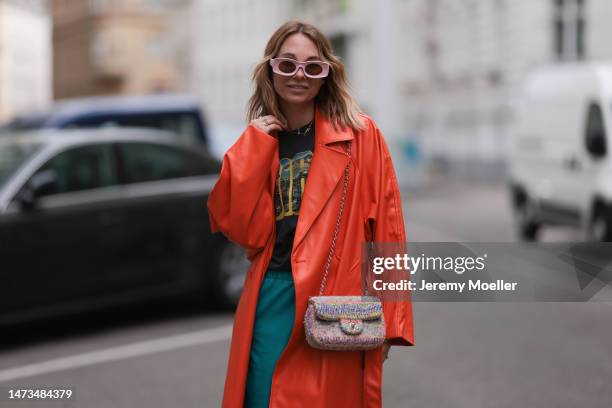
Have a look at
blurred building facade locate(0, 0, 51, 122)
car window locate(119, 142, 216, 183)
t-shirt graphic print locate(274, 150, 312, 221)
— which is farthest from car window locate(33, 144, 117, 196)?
blurred building facade locate(0, 0, 51, 122)

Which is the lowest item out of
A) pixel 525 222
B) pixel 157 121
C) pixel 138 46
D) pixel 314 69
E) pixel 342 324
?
pixel 525 222

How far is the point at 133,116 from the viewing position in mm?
12422

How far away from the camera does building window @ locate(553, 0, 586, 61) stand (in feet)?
99.8

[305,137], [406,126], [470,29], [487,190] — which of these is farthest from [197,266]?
[406,126]

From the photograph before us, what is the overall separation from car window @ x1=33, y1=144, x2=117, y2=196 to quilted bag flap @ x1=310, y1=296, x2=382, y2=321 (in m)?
4.79

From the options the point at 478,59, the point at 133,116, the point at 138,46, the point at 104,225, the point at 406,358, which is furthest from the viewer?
the point at 138,46

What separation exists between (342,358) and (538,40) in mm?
29213

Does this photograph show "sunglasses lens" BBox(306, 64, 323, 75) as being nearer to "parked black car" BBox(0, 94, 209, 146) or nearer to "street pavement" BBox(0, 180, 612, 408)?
"street pavement" BBox(0, 180, 612, 408)

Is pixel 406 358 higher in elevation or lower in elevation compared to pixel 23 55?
lower

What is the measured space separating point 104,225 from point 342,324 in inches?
197

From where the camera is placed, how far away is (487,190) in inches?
1118

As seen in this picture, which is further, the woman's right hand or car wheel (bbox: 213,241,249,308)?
car wheel (bbox: 213,241,249,308)

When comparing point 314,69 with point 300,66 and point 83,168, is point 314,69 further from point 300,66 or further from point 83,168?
point 83,168

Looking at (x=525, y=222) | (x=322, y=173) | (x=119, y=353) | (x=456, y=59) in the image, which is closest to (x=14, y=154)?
(x=119, y=353)
